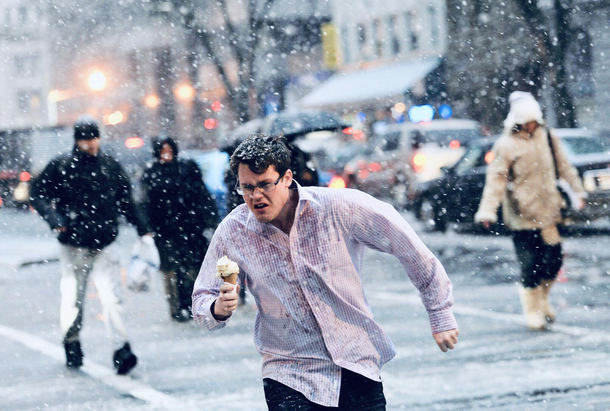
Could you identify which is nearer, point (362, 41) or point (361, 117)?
point (361, 117)

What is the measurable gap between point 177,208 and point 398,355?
2.90 metres

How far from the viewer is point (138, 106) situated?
52906 mm

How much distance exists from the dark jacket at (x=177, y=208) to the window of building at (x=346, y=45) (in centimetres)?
3554

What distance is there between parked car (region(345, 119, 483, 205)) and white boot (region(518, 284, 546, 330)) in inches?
384

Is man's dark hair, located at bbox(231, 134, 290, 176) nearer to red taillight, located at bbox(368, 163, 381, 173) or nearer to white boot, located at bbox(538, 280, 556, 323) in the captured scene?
white boot, located at bbox(538, 280, 556, 323)

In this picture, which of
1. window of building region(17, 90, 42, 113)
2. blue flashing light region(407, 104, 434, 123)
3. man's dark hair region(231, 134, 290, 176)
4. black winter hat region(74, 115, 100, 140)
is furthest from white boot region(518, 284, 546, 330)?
window of building region(17, 90, 42, 113)

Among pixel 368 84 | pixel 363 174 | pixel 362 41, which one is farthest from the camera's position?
pixel 362 41

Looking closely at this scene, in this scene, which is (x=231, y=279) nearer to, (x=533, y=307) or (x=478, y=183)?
(x=533, y=307)

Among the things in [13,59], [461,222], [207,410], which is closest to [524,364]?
[207,410]

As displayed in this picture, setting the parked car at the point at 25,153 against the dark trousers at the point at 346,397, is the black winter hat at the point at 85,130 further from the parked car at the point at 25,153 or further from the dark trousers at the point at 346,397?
the parked car at the point at 25,153

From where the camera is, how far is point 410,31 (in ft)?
133

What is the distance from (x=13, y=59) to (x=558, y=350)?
81.1 meters

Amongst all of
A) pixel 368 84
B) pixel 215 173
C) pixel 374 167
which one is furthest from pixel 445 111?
pixel 215 173

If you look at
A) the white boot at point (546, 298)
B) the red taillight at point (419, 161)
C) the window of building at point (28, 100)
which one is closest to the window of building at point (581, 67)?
the red taillight at point (419, 161)
